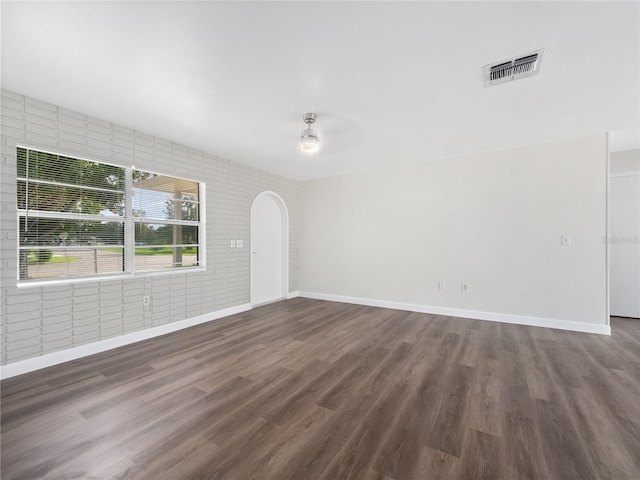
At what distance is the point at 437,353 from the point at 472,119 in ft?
8.81

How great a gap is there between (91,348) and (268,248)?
3.11 meters

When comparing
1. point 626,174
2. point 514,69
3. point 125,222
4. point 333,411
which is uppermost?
point 514,69

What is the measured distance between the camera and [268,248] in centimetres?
544

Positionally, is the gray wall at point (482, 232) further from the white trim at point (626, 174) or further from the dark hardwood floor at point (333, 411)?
the white trim at point (626, 174)

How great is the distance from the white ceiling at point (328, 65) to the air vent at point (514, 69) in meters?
0.07

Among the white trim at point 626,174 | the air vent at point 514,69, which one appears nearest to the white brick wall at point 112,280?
the air vent at point 514,69

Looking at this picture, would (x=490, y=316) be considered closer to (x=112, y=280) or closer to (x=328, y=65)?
(x=328, y=65)

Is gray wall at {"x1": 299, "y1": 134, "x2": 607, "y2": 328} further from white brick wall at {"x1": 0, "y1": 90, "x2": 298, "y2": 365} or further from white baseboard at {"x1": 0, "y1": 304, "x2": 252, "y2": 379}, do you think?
white baseboard at {"x1": 0, "y1": 304, "x2": 252, "y2": 379}

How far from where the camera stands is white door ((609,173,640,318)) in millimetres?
4176

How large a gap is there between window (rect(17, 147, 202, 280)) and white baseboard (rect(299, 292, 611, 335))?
3.26m

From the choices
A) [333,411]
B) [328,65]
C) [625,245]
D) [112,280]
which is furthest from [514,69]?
[112,280]

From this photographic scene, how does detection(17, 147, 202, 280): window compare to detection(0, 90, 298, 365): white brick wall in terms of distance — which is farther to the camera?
detection(17, 147, 202, 280): window

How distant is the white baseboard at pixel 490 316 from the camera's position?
3.53 metres

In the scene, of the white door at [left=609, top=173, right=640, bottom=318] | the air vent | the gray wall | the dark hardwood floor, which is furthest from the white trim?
the air vent
